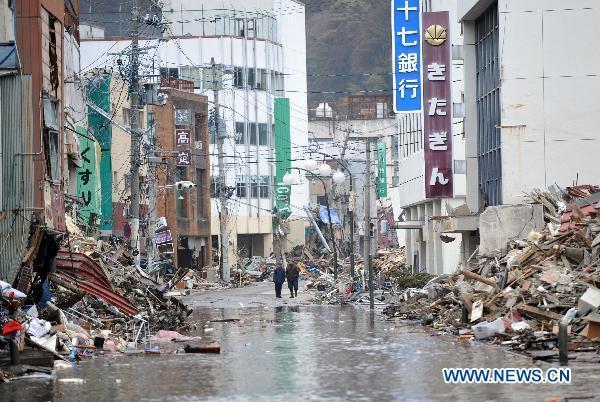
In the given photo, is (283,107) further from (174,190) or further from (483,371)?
(483,371)

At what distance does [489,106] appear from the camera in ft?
143

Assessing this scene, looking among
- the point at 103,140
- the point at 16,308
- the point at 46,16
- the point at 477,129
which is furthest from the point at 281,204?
the point at 16,308

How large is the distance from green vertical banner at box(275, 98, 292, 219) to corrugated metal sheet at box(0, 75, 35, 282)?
254 ft

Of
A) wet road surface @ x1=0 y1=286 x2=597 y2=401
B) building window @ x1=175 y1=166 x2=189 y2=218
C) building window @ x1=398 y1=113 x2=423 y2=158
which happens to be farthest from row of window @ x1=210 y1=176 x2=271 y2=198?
wet road surface @ x1=0 y1=286 x2=597 y2=401

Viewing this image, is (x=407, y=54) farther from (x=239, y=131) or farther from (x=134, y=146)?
(x=239, y=131)

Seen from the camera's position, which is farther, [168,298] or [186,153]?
[186,153]

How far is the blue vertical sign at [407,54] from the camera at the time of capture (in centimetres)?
4584

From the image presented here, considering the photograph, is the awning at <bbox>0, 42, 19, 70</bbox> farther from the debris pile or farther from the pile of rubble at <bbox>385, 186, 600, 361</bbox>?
the pile of rubble at <bbox>385, 186, 600, 361</bbox>

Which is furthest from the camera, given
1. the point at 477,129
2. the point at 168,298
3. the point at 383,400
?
the point at 477,129

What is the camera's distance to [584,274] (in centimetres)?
2753

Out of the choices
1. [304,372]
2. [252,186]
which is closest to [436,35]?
[304,372]

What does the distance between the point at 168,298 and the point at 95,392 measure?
60.2ft

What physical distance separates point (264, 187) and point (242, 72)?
10129 millimetres

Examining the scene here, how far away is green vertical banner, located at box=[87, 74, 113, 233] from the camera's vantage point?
198ft
